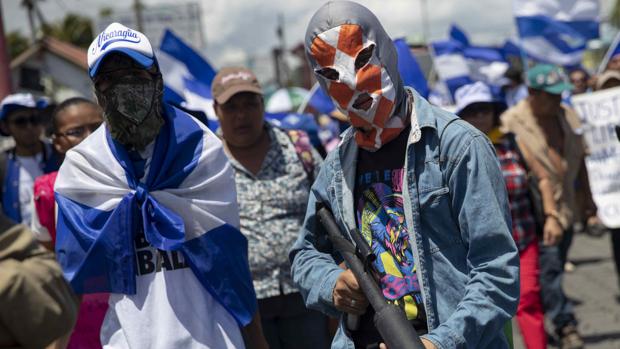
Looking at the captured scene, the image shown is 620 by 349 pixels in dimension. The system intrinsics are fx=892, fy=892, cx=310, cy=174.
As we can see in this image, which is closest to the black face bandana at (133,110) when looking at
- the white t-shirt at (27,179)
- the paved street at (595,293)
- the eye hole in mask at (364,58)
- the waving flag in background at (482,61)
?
the eye hole in mask at (364,58)

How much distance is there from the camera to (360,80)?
279 centimetres

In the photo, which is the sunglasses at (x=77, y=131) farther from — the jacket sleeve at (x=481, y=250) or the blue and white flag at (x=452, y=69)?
the blue and white flag at (x=452, y=69)

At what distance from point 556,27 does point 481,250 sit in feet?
27.1

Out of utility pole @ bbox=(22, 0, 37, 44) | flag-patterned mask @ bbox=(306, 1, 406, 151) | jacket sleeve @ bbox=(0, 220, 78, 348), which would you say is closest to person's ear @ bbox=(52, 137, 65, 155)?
jacket sleeve @ bbox=(0, 220, 78, 348)

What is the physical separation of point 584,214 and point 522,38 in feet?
12.7

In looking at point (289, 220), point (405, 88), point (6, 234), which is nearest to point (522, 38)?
point (289, 220)

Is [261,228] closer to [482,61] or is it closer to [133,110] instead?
[133,110]

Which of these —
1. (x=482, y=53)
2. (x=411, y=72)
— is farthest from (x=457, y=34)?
(x=411, y=72)

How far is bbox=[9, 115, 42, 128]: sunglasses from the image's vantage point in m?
7.15

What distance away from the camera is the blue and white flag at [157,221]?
3.25m

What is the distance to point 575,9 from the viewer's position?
10406 mm

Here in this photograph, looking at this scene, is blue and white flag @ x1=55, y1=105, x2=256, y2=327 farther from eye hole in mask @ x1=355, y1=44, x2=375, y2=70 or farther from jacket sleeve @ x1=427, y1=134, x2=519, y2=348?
jacket sleeve @ x1=427, y1=134, x2=519, y2=348

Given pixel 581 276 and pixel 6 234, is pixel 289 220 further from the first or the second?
pixel 581 276

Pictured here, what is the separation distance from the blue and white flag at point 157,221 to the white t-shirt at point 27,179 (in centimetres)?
344
